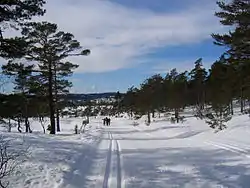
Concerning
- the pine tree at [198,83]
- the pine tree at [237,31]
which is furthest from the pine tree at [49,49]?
the pine tree at [198,83]

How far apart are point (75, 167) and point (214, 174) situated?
406cm

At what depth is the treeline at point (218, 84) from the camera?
2352cm

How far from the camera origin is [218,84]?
177ft

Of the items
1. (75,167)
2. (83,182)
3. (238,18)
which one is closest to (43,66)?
(238,18)

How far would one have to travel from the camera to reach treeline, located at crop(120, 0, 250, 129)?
23.5 metres

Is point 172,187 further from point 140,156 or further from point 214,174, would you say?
point 140,156

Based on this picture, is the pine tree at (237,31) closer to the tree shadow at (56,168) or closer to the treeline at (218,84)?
the treeline at (218,84)

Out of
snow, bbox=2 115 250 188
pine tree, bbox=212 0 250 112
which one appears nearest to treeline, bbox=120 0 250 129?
pine tree, bbox=212 0 250 112

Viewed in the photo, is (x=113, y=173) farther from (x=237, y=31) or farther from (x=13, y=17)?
(x=237, y=31)

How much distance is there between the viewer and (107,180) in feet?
30.5

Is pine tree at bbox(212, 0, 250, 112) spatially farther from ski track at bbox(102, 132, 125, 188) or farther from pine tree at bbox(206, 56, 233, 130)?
ski track at bbox(102, 132, 125, 188)

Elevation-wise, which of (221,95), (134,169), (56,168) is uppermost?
(221,95)

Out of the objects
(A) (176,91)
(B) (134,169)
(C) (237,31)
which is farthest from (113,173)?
(A) (176,91)

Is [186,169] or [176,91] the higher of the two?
[176,91]
